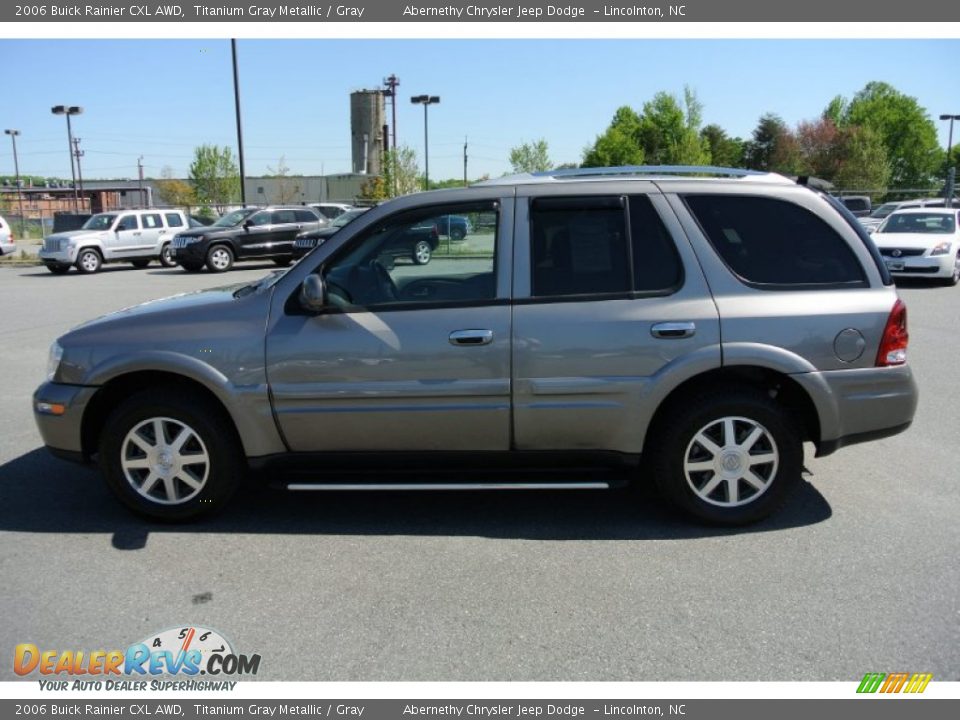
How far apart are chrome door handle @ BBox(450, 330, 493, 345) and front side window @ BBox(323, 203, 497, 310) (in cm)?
18

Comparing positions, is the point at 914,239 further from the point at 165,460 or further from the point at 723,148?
the point at 723,148

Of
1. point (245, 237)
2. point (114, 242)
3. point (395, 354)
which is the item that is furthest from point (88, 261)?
point (395, 354)

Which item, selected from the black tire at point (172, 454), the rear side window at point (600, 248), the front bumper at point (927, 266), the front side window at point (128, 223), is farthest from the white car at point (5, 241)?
the rear side window at point (600, 248)

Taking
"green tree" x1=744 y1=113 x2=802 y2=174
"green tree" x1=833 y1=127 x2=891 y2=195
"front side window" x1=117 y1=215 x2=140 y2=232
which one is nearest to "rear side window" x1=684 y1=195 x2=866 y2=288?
"front side window" x1=117 y1=215 x2=140 y2=232

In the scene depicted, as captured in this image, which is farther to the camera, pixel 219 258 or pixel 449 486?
pixel 219 258

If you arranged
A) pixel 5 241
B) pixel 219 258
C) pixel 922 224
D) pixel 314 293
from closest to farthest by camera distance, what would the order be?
pixel 314 293 → pixel 922 224 → pixel 219 258 → pixel 5 241

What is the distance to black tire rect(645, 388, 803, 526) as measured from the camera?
4137 mm

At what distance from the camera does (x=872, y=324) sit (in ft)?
13.5

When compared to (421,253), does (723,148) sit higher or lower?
higher

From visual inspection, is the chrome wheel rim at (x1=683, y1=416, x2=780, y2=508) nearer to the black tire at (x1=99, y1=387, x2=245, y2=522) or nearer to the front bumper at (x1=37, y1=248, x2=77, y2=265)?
the black tire at (x1=99, y1=387, x2=245, y2=522)

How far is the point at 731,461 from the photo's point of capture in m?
4.20

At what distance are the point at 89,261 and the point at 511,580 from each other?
871 inches

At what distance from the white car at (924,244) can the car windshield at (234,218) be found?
54.2 ft

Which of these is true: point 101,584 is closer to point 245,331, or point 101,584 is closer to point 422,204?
point 245,331
